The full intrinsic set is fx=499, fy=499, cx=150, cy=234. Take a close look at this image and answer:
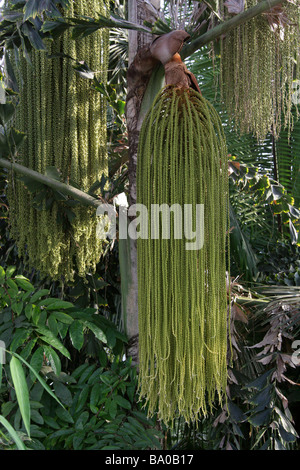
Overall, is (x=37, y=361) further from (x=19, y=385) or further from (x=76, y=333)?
(x=19, y=385)

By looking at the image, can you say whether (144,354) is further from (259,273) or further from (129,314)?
(259,273)

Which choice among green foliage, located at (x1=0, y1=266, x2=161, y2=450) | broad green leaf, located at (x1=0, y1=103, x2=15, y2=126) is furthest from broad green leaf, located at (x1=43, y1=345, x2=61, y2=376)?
broad green leaf, located at (x1=0, y1=103, x2=15, y2=126)

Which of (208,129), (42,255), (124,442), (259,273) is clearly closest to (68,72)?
(42,255)

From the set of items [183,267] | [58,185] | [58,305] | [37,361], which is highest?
[58,185]

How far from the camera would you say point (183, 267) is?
35.8 inches

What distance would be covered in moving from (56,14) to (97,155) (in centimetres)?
41

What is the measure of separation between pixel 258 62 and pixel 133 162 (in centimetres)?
43

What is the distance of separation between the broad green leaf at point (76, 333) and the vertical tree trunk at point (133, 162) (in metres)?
0.15

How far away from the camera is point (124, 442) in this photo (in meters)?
1.25

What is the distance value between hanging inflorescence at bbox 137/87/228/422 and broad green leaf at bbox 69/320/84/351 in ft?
1.25

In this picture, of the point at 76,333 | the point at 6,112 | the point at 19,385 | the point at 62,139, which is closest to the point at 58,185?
the point at 62,139
